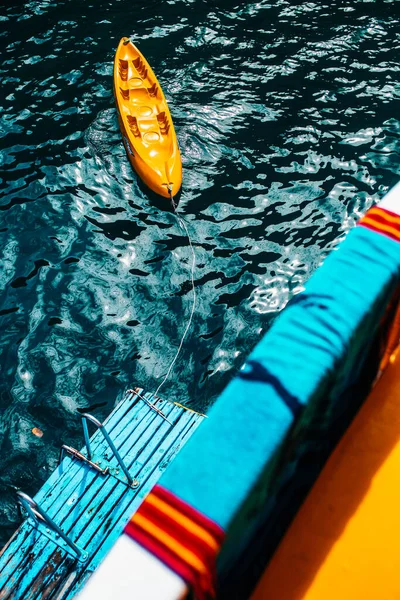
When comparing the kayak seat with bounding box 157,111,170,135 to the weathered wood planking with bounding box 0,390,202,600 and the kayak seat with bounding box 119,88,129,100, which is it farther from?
the weathered wood planking with bounding box 0,390,202,600

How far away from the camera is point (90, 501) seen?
529 centimetres

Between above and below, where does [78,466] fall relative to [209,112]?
below

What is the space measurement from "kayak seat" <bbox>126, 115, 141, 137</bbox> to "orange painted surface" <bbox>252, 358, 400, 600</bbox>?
984 cm

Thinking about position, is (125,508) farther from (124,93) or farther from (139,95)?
(124,93)

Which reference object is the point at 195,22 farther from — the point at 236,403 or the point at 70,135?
the point at 236,403

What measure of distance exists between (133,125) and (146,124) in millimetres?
311

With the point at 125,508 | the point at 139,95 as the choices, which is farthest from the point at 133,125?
the point at 125,508

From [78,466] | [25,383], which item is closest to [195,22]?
[25,383]

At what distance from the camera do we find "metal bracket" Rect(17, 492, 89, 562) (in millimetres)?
4582

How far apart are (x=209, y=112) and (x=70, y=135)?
3734 mm

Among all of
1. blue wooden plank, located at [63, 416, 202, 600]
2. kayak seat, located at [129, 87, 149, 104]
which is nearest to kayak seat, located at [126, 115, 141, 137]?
kayak seat, located at [129, 87, 149, 104]

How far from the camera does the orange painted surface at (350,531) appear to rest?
2.49 m

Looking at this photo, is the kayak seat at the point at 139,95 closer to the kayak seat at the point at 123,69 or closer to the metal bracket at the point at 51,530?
the kayak seat at the point at 123,69

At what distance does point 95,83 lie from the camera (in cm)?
1420
